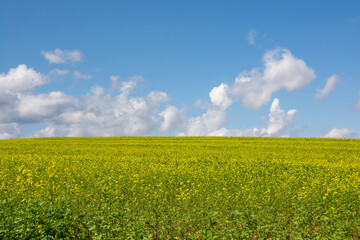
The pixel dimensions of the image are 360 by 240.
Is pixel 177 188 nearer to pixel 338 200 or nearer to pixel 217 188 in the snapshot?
pixel 217 188

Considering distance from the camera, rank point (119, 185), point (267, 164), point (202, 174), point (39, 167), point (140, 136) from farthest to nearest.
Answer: point (140, 136)
point (267, 164)
point (39, 167)
point (202, 174)
point (119, 185)

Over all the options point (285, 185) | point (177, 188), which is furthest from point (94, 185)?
point (285, 185)

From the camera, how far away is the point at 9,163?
17.7 metres

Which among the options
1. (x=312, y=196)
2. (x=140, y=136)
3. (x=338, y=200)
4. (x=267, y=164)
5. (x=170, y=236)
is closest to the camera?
(x=170, y=236)

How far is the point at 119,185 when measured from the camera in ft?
36.3

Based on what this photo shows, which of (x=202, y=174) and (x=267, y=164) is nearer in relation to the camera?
(x=202, y=174)

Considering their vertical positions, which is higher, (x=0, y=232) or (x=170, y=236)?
(x=0, y=232)

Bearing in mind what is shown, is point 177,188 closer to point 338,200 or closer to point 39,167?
point 338,200

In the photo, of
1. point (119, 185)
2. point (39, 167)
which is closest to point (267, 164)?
point (119, 185)

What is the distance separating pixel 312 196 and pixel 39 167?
14225mm

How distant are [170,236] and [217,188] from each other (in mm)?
4878

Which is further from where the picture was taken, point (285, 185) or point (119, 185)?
point (285, 185)

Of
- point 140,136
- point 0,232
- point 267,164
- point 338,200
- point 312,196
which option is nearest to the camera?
point 0,232

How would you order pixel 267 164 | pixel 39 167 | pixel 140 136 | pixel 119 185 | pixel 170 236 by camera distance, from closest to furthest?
pixel 170 236 → pixel 119 185 → pixel 39 167 → pixel 267 164 → pixel 140 136
